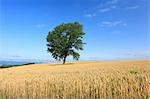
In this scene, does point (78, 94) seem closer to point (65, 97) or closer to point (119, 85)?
point (65, 97)

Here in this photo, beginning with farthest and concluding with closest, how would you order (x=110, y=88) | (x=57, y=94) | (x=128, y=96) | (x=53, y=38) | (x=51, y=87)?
1. (x=53, y=38)
2. (x=51, y=87)
3. (x=57, y=94)
4. (x=110, y=88)
5. (x=128, y=96)

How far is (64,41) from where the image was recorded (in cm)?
5575

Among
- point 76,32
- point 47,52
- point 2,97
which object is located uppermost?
point 76,32

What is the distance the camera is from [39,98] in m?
9.62

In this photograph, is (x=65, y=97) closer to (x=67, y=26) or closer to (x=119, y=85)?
(x=119, y=85)

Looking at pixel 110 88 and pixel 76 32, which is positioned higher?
pixel 76 32

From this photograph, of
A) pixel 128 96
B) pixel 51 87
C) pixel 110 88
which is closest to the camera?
pixel 128 96

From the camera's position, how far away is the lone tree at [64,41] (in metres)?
55.3

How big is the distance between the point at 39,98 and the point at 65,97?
4.15 ft

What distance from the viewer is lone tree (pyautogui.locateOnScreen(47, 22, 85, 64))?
2178 inches

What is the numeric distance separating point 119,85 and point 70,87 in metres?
2.07

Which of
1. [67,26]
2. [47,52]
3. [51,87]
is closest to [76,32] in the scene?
[67,26]

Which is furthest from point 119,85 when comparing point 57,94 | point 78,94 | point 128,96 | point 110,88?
point 57,94

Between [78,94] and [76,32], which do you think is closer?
[78,94]
